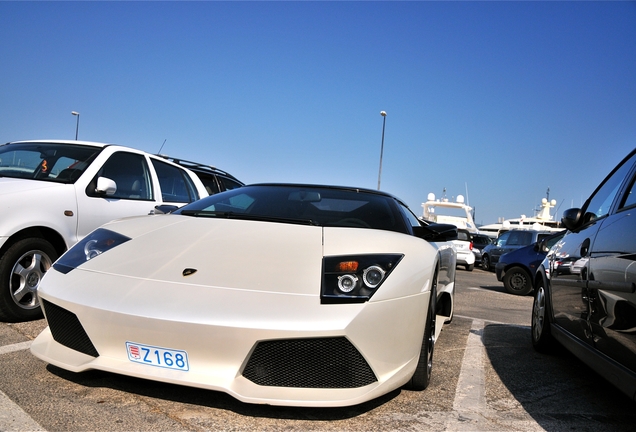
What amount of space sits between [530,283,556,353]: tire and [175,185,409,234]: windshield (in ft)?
5.10

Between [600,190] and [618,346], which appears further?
[600,190]

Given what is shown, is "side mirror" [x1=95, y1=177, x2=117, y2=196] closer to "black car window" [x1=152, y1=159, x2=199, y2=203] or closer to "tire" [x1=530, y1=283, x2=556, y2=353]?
"black car window" [x1=152, y1=159, x2=199, y2=203]

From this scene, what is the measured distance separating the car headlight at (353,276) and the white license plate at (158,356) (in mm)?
659

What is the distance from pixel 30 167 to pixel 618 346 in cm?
479

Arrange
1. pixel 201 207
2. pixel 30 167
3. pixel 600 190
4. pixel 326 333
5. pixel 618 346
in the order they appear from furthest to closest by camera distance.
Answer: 1. pixel 30 167
2. pixel 600 190
3. pixel 201 207
4. pixel 618 346
5. pixel 326 333

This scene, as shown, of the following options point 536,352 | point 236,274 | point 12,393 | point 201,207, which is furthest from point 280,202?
point 536,352

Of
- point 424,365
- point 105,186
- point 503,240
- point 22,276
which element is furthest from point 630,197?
point 503,240

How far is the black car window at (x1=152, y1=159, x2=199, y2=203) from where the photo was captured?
6145 mm

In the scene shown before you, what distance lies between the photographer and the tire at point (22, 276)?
4055mm

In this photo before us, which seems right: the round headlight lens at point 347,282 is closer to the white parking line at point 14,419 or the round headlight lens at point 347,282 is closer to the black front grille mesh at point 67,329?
the black front grille mesh at point 67,329

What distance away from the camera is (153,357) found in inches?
95.0

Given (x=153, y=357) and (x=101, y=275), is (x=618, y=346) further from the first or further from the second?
(x=101, y=275)

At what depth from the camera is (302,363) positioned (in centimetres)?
237

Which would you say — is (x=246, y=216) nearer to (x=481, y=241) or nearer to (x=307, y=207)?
(x=307, y=207)
